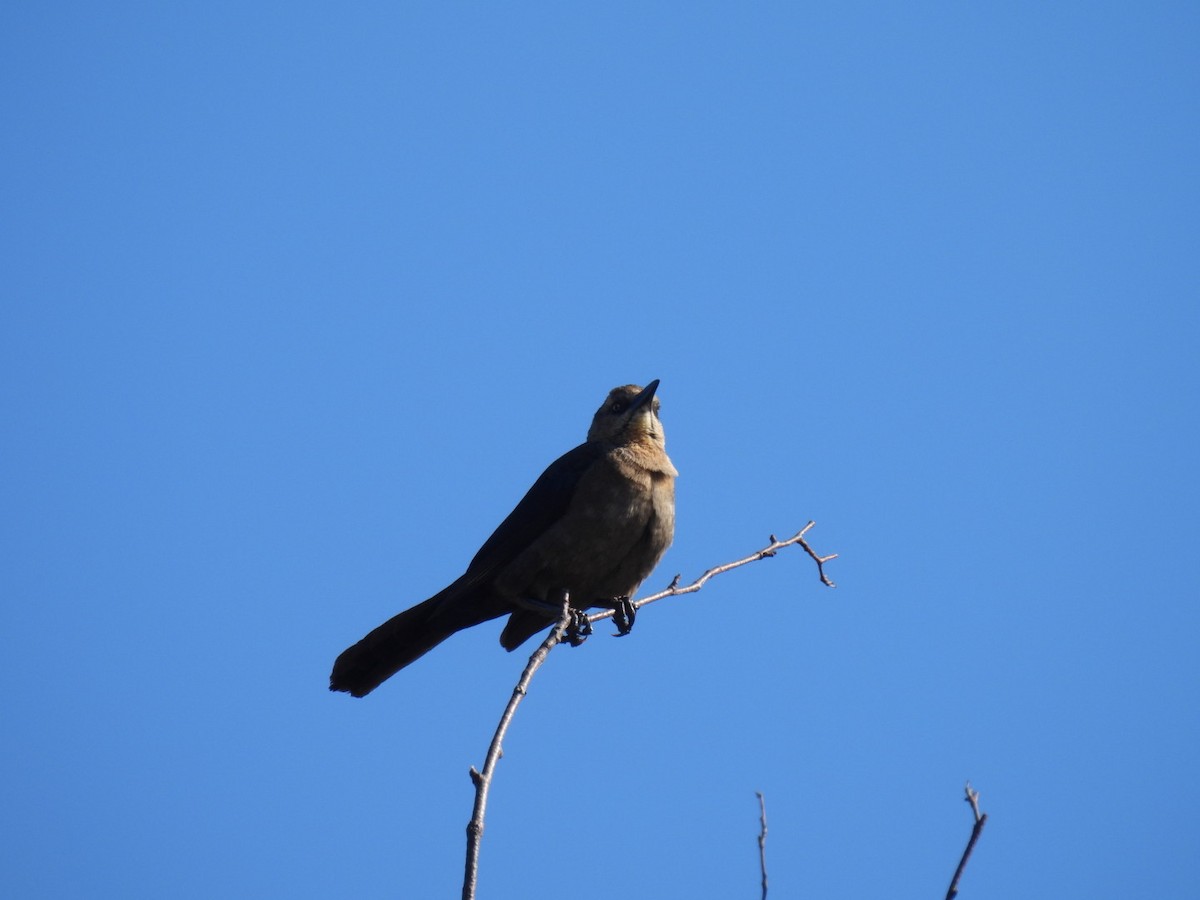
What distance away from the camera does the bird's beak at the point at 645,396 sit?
777 centimetres

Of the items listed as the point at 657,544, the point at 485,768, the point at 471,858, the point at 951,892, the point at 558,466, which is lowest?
the point at 951,892

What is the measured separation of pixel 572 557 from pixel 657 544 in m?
0.53

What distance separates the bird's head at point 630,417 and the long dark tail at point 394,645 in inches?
63.2

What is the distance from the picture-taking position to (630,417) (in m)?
7.83

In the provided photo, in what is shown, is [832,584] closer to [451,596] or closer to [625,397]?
[451,596]

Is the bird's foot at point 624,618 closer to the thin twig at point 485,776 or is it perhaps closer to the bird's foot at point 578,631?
the bird's foot at point 578,631

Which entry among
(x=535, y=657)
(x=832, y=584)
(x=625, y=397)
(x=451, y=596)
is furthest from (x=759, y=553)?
(x=625, y=397)

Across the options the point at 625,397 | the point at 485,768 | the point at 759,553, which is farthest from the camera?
the point at 625,397

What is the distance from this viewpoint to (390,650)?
6.71 m

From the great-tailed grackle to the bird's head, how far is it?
13.7 inches

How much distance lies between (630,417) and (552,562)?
1.34 m

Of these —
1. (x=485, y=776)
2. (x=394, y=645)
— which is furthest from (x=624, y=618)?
(x=485, y=776)

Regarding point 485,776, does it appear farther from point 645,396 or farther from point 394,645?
point 645,396

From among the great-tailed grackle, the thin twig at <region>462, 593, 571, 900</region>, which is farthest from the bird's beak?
the thin twig at <region>462, 593, 571, 900</region>
